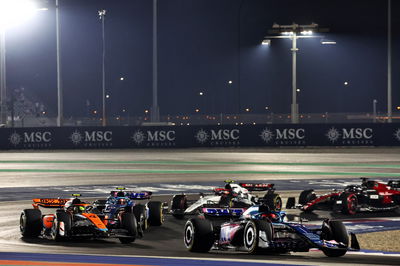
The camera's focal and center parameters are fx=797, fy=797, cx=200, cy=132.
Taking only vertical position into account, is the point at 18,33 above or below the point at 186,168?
above

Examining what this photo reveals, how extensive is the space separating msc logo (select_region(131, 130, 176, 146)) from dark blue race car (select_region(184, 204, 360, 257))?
121ft

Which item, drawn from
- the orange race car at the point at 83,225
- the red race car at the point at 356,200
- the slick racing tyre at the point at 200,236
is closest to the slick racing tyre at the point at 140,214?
the orange race car at the point at 83,225

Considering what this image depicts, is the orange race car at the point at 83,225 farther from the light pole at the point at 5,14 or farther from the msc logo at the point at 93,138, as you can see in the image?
the light pole at the point at 5,14

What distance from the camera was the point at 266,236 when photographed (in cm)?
1241

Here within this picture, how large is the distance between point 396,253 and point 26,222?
7.16 meters

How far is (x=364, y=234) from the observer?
55.4 ft

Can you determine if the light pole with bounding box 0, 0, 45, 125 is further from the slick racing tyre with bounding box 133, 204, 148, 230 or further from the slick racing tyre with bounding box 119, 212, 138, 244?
the slick racing tyre with bounding box 119, 212, 138, 244

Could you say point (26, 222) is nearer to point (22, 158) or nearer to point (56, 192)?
point (56, 192)

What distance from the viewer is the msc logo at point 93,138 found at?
50125 millimetres

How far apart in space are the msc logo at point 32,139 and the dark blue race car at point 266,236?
37.6 meters

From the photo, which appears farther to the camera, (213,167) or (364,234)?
(213,167)

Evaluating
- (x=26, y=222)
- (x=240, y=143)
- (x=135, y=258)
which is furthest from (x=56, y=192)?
(x=240, y=143)

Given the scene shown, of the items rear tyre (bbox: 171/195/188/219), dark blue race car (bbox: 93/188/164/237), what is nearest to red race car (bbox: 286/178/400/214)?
rear tyre (bbox: 171/195/188/219)

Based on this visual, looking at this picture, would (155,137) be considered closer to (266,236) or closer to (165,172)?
(165,172)
